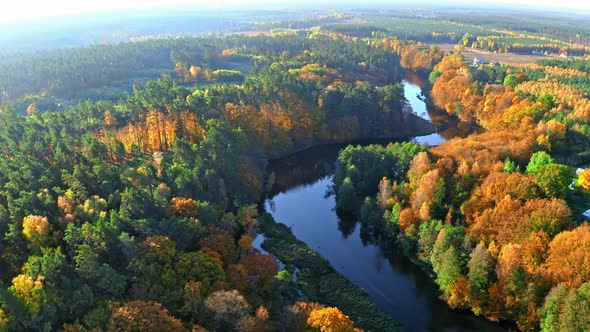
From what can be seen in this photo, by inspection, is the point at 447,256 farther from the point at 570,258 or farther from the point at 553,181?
the point at 553,181

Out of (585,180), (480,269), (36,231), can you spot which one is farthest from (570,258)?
(36,231)

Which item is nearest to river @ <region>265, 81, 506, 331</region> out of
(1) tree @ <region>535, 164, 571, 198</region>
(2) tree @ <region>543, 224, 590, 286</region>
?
(2) tree @ <region>543, 224, 590, 286</region>

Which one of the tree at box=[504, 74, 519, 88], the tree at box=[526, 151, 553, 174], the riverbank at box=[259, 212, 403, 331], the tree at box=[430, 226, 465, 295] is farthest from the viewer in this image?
the tree at box=[504, 74, 519, 88]

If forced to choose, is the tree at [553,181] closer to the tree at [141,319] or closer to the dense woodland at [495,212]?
the dense woodland at [495,212]

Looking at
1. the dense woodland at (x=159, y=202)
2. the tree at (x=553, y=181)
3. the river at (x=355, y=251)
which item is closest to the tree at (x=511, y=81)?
the dense woodland at (x=159, y=202)

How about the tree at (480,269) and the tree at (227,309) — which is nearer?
the tree at (227,309)

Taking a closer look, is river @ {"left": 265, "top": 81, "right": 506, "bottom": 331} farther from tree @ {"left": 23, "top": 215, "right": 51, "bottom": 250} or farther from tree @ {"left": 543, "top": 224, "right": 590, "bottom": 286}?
tree @ {"left": 23, "top": 215, "right": 51, "bottom": 250}
